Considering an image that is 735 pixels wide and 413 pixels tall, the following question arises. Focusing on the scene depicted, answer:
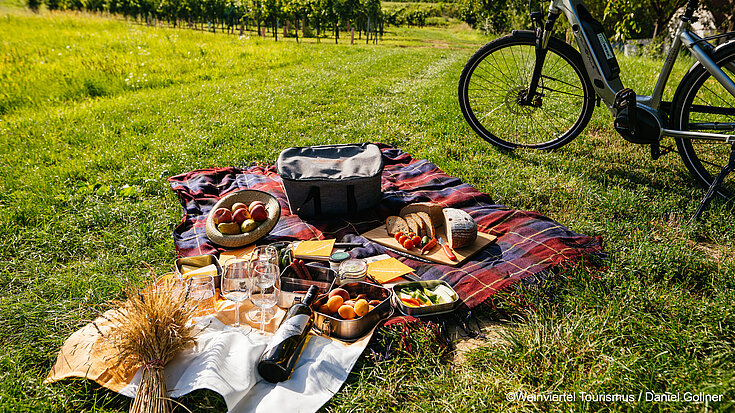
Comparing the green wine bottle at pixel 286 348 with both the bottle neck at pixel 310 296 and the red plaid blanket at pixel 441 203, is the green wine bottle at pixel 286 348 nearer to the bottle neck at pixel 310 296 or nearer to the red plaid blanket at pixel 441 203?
the bottle neck at pixel 310 296

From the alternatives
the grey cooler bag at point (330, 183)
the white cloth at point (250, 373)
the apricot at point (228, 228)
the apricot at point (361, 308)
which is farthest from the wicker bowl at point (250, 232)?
the apricot at point (361, 308)

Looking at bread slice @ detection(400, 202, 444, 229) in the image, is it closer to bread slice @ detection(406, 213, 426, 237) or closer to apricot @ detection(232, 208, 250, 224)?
bread slice @ detection(406, 213, 426, 237)

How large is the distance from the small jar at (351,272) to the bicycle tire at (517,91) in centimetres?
318

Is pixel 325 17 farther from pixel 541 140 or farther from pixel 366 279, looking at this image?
pixel 366 279

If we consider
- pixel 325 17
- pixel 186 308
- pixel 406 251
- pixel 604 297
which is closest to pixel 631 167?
pixel 604 297

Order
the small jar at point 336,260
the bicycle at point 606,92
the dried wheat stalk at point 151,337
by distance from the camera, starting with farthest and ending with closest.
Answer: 1. the bicycle at point 606,92
2. the small jar at point 336,260
3. the dried wheat stalk at point 151,337

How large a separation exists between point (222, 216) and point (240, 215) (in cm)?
15

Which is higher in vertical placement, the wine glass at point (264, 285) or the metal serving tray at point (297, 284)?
the wine glass at point (264, 285)

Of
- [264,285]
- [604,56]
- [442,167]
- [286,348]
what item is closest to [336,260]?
[264,285]

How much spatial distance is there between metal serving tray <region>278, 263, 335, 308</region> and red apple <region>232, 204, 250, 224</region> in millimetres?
904

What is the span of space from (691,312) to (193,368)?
278 cm

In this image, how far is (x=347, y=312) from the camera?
2.49 metres

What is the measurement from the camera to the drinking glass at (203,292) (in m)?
2.56

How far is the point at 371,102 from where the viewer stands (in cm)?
859
